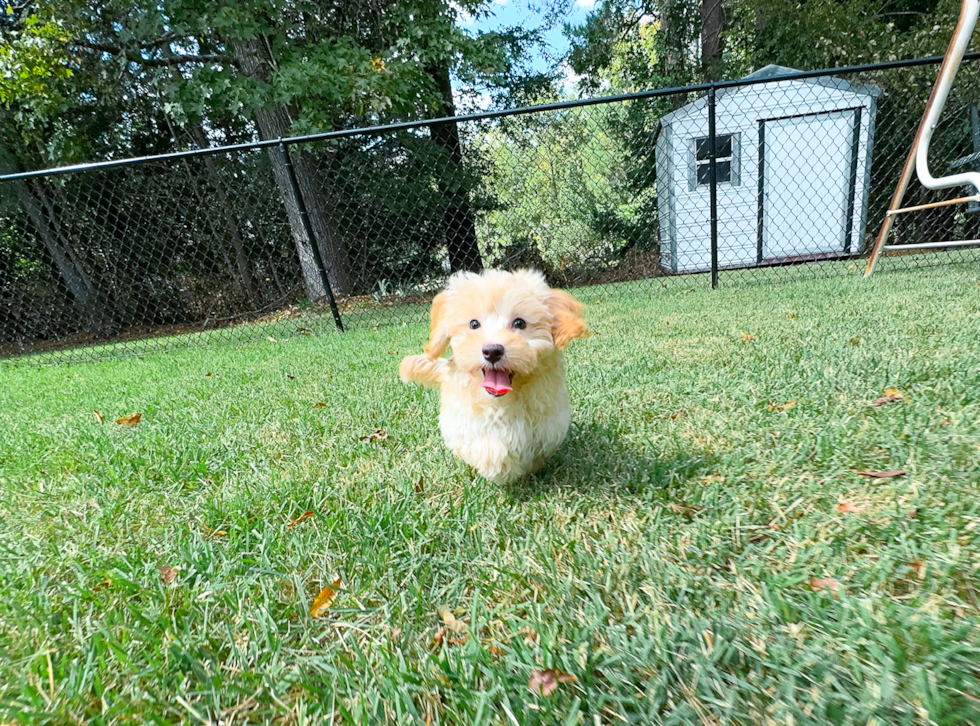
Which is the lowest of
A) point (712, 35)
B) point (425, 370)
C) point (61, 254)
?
point (425, 370)

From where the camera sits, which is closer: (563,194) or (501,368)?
(501,368)

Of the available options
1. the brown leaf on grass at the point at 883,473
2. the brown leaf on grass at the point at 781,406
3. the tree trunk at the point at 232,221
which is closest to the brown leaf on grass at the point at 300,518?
the brown leaf on grass at the point at 883,473

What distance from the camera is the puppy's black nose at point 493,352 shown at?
1.24 meters

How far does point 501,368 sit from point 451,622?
0.61 meters

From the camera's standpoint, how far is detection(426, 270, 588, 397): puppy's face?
1271 millimetres

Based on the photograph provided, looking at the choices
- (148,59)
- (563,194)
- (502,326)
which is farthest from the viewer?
(563,194)

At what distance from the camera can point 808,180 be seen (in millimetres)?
8438

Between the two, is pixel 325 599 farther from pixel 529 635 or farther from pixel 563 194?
pixel 563 194

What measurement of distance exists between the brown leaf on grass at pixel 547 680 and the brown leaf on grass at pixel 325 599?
0.49 metres

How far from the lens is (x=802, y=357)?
251cm

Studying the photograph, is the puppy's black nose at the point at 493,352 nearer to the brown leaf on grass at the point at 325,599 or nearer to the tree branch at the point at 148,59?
the brown leaf on grass at the point at 325,599

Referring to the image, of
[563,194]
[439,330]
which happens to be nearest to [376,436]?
[439,330]

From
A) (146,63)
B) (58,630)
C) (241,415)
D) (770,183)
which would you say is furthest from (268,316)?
(770,183)

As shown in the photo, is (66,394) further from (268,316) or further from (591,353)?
(268,316)
